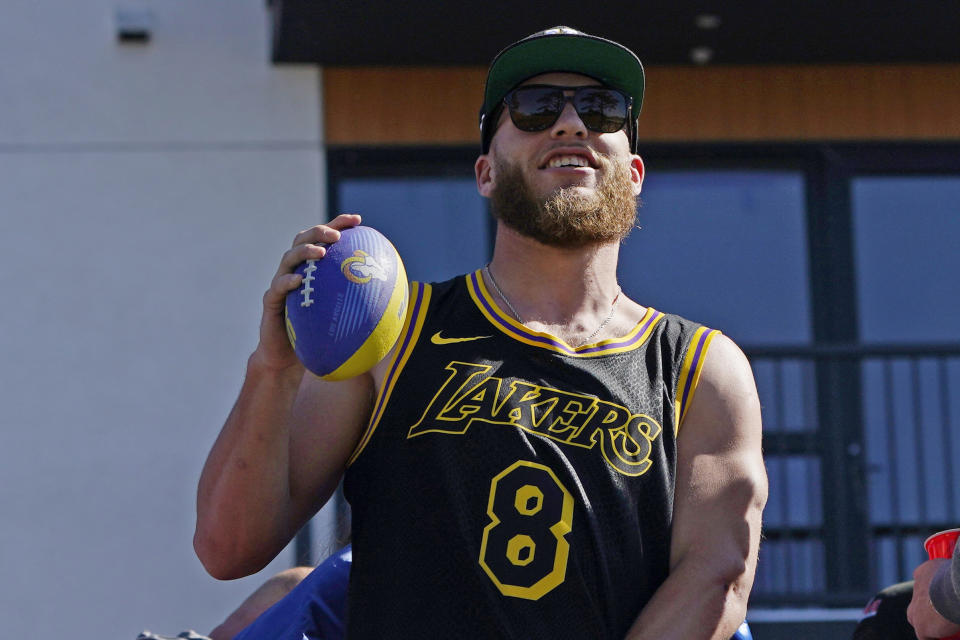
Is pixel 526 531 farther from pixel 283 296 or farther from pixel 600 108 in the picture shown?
pixel 600 108

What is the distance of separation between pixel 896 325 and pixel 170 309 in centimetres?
405

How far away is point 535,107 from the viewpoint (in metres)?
3.03

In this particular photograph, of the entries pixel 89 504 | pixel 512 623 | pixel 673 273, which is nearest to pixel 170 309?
pixel 89 504

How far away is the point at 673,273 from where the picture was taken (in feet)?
24.0

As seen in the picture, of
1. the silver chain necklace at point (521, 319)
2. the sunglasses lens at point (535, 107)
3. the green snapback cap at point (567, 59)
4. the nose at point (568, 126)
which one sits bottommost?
the silver chain necklace at point (521, 319)

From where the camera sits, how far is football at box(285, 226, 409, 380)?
8.13 ft

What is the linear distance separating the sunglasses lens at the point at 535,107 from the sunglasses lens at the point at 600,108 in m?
0.05

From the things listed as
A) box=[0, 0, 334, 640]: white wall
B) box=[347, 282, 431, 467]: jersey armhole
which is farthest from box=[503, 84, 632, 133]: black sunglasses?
box=[0, 0, 334, 640]: white wall

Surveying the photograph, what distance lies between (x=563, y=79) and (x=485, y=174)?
30cm

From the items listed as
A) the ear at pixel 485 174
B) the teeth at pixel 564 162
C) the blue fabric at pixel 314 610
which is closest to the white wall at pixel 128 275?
the blue fabric at pixel 314 610

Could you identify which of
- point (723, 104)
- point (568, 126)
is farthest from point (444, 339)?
point (723, 104)

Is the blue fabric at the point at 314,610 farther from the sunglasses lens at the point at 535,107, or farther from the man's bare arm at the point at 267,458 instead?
the sunglasses lens at the point at 535,107

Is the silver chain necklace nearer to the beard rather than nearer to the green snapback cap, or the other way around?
the beard

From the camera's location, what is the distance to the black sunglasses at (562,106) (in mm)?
3016
